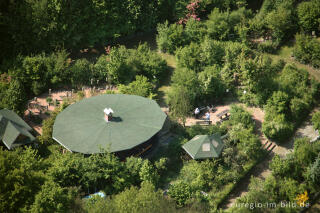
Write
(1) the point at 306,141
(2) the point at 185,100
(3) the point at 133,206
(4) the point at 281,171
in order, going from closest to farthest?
1. (3) the point at 133,206
2. (4) the point at 281,171
3. (1) the point at 306,141
4. (2) the point at 185,100

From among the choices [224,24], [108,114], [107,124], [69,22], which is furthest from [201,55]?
[69,22]

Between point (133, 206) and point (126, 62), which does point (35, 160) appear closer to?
point (133, 206)

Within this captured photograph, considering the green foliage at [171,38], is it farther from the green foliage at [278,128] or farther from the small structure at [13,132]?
the small structure at [13,132]

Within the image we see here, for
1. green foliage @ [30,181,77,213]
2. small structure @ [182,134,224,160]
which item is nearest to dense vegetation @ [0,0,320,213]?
green foliage @ [30,181,77,213]

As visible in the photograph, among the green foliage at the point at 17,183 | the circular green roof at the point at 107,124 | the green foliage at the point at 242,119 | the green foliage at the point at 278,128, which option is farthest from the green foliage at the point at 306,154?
the green foliage at the point at 17,183

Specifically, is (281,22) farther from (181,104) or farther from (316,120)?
(181,104)

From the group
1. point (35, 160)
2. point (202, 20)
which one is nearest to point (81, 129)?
point (35, 160)
